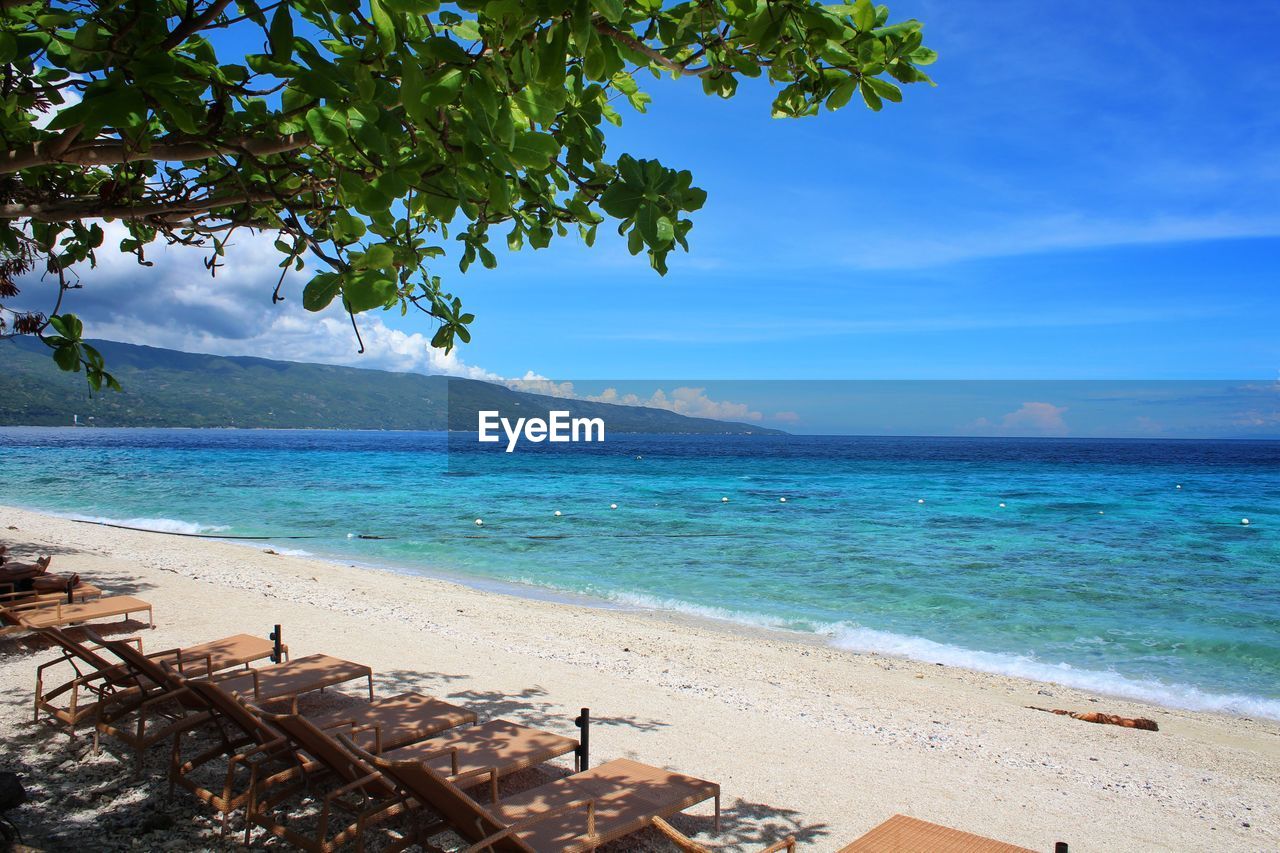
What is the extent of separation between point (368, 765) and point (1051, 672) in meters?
10.1

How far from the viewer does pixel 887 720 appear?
Answer: 723 cm

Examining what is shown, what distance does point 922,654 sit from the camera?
455 inches

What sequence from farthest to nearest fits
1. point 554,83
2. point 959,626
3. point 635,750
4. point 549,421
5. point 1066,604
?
point 549,421 → point 1066,604 → point 959,626 → point 635,750 → point 554,83

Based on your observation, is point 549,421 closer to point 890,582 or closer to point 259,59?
point 890,582

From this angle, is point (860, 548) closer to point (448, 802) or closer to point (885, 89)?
point (448, 802)

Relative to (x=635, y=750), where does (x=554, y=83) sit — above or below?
above

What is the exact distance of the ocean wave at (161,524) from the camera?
23656 mm

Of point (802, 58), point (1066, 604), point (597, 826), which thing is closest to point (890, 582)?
point (1066, 604)

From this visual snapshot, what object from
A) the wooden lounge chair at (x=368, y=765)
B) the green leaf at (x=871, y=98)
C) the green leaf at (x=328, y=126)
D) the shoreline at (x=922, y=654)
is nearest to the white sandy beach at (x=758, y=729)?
the shoreline at (x=922, y=654)

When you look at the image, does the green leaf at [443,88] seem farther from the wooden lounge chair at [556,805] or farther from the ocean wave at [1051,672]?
the ocean wave at [1051,672]

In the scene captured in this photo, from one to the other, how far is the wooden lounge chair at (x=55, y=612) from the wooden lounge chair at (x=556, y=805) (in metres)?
4.79

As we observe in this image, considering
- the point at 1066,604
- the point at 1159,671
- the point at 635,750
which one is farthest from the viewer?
the point at 1066,604

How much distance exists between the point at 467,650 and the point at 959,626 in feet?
30.2

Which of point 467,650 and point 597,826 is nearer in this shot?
point 597,826
